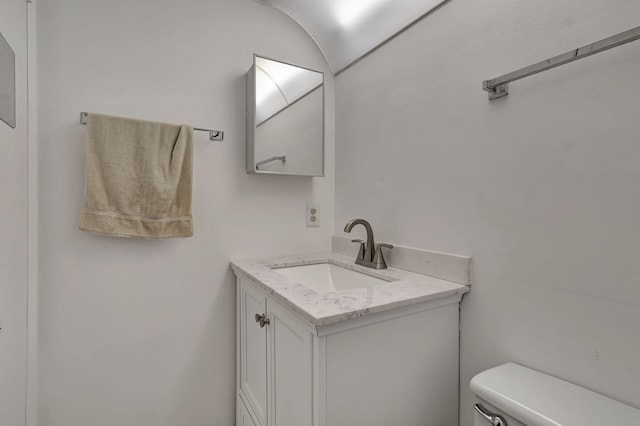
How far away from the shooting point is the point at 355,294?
910mm

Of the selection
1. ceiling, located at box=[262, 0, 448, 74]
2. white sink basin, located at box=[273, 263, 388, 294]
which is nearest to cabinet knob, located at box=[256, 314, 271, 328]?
white sink basin, located at box=[273, 263, 388, 294]

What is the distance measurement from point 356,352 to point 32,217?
46.9 inches

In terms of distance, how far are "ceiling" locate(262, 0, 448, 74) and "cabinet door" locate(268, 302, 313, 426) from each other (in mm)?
1212

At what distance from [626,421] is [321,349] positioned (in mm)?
661

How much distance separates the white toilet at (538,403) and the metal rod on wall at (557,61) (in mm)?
797

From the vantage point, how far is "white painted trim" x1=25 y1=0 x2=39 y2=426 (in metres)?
1.04

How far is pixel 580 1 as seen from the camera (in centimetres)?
75

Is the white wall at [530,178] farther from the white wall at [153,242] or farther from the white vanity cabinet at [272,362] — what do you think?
the white wall at [153,242]

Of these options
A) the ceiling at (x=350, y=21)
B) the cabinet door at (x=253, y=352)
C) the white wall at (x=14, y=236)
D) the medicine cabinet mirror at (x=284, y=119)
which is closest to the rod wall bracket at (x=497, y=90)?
the ceiling at (x=350, y=21)

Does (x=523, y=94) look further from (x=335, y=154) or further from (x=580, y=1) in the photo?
(x=335, y=154)

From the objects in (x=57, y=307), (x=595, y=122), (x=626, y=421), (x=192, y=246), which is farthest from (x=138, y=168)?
(x=626, y=421)

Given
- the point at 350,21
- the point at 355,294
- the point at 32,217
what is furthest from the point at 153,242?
the point at 350,21

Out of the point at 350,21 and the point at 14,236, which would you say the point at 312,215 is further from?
the point at 14,236

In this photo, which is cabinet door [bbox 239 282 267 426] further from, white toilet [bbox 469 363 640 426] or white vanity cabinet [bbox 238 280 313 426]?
white toilet [bbox 469 363 640 426]
